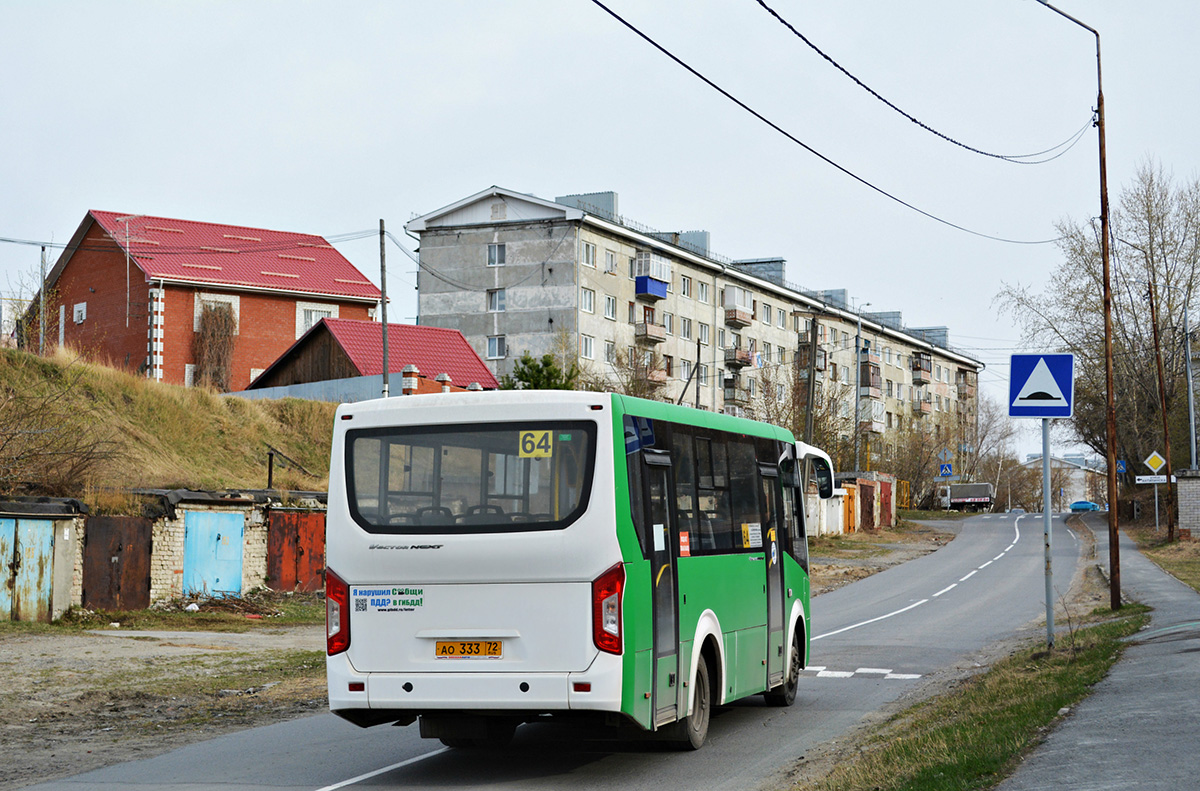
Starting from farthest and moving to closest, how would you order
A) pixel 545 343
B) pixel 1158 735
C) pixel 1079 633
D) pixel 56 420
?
1. pixel 545 343
2. pixel 56 420
3. pixel 1079 633
4. pixel 1158 735

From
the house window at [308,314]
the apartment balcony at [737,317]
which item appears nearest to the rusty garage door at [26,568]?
the house window at [308,314]

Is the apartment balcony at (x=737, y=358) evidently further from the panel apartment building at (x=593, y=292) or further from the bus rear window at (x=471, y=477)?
the bus rear window at (x=471, y=477)

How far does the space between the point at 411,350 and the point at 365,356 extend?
113 inches

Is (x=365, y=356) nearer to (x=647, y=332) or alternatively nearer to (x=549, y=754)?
(x=647, y=332)

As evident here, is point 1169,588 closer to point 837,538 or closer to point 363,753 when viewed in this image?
point 363,753

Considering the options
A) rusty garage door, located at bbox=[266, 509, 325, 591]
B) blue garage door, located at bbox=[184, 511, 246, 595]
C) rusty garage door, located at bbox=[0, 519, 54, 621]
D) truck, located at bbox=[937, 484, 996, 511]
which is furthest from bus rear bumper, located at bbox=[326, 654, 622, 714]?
truck, located at bbox=[937, 484, 996, 511]

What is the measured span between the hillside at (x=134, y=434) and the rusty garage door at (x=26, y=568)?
8.79ft

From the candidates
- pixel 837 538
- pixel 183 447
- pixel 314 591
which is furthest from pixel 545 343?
pixel 314 591

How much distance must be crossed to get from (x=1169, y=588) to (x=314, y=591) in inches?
738

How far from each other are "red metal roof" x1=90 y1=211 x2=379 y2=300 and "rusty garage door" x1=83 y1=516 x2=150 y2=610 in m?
35.2

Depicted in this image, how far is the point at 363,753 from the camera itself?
10555 millimetres

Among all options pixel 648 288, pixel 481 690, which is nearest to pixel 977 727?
pixel 481 690

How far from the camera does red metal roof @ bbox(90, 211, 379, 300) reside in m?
58.0

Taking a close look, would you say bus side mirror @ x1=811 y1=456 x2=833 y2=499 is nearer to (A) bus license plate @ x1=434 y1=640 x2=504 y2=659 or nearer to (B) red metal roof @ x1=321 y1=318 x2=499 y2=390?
(A) bus license plate @ x1=434 y1=640 x2=504 y2=659
